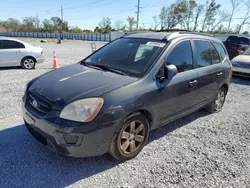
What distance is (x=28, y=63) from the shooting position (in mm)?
8977

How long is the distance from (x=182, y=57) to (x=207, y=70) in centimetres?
81

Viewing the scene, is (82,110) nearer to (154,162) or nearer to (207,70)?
(154,162)

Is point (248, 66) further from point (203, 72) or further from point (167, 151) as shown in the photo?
point (167, 151)

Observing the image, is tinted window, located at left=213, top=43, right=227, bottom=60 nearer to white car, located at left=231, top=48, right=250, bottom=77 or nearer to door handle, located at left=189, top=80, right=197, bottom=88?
door handle, located at left=189, top=80, right=197, bottom=88

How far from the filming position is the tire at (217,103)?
179 inches

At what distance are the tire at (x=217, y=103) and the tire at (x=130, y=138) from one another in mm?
2300

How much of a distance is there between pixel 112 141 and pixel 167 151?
40.3 inches

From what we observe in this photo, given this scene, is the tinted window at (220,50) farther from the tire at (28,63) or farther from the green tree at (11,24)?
the green tree at (11,24)

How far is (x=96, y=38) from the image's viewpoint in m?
50.8

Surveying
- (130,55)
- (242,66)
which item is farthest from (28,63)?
(242,66)

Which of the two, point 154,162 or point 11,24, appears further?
point 11,24

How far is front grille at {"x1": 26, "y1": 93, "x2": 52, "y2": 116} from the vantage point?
242cm

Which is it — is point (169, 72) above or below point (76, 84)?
above

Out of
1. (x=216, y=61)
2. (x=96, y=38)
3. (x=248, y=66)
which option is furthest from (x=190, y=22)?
(x=216, y=61)
